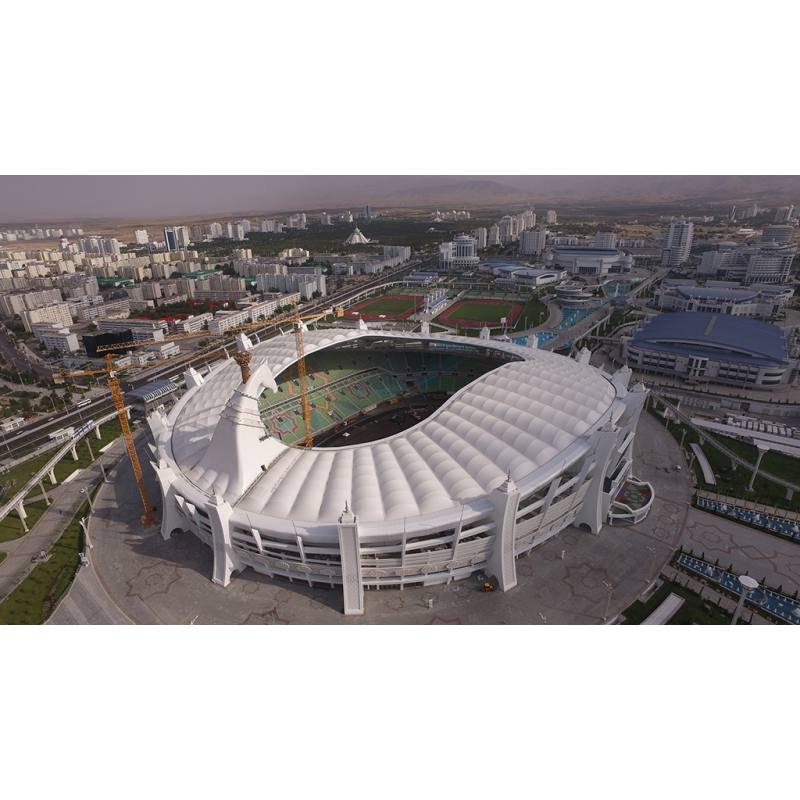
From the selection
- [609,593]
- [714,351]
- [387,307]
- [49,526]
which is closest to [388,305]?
[387,307]

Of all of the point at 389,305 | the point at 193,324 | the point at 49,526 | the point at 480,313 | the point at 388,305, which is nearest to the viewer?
the point at 49,526

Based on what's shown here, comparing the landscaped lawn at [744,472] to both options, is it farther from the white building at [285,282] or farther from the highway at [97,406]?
the white building at [285,282]

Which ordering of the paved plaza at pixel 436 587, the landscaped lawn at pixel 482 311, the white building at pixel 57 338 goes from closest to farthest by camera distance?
the paved plaza at pixel 436 587 < the white building at pixel 57 338 < the landscaped lawn at pixel 482 311

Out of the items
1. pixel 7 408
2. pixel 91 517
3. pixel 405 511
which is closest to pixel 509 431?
pixel 405 511

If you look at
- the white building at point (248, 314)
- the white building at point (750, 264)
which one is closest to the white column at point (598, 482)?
the white building at point (248, 314)

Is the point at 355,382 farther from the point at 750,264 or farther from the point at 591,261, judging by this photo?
the point at 750,264

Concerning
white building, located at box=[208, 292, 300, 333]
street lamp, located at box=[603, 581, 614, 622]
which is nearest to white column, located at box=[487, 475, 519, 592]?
street lamp, located at box=[603, 581, 614, 622]
